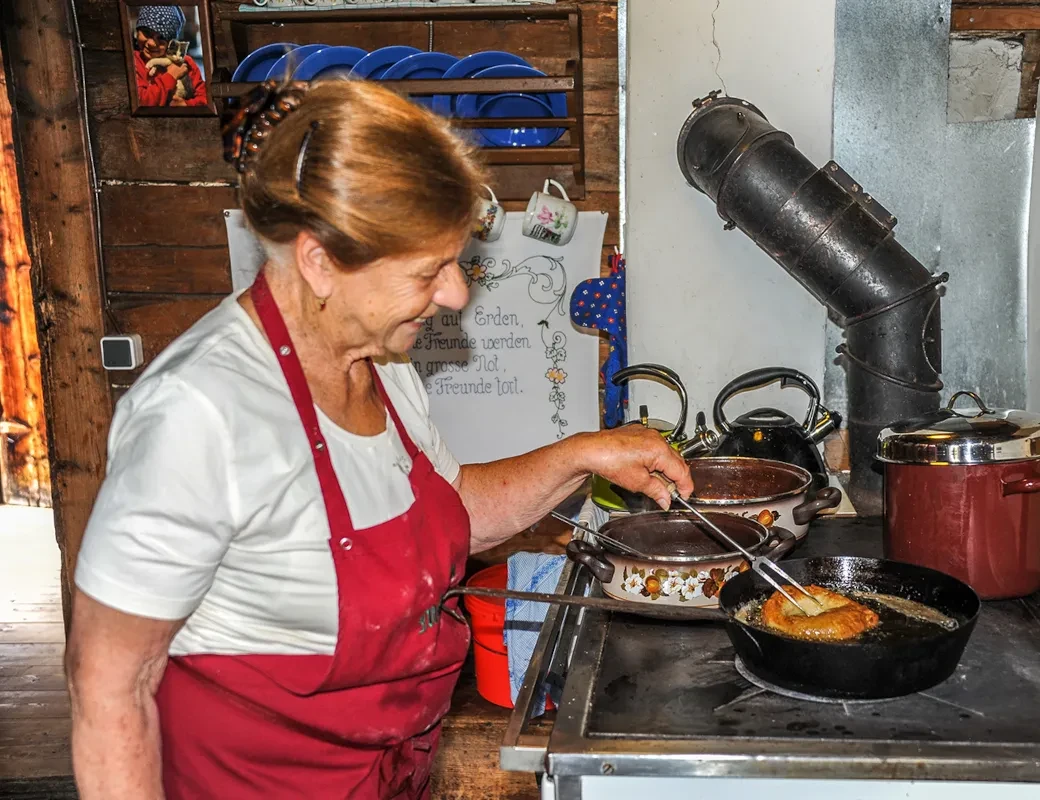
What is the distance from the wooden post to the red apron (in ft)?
14.1

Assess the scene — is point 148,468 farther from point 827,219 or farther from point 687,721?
point 827,219

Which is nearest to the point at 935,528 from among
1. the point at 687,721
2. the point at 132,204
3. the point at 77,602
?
the point at 687,721

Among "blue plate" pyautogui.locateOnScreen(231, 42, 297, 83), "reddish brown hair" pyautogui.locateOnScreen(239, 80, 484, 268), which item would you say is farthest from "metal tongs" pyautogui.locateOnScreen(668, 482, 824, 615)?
"blue plate" pyautogui.locateOnScreen(231, 42, 297, 83)

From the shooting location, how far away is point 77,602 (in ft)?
3.50

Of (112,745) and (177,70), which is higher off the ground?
(177,70)

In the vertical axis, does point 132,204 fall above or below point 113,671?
above

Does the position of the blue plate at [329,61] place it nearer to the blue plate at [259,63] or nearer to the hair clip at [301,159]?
the blue plate at [259,63]

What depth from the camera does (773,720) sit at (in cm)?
127

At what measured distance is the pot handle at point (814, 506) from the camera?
1.78 metres

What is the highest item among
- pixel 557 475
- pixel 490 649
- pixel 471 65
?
pixel 471 65

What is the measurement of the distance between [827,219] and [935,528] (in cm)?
87

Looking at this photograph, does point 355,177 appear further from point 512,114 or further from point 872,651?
point 512,114

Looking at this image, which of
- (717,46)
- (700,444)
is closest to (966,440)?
(700,444)

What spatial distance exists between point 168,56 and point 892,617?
2.38 meters
